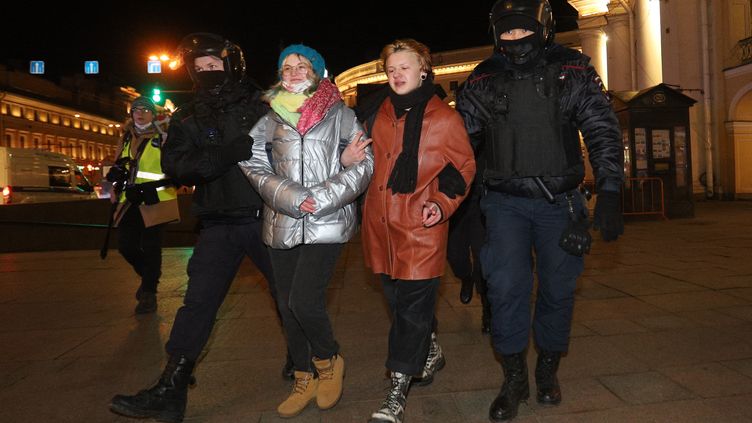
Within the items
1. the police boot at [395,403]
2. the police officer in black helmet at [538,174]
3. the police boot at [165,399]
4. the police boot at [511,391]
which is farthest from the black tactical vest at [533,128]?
the police boot at [165,399]

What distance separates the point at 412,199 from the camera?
307 cm

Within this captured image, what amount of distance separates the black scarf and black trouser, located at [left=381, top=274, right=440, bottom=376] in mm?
499

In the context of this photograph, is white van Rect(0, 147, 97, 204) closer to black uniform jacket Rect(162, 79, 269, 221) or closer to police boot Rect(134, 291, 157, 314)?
police boot Rect(134, 291, 157, 314)

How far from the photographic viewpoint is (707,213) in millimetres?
14477

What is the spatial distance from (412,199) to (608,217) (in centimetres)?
98

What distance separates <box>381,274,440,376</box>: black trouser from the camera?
3.06 m

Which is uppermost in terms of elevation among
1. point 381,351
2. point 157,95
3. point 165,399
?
point 157,95

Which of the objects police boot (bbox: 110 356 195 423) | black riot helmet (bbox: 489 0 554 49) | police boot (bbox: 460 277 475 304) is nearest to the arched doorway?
police boot (bbox: 460 277 475 304)

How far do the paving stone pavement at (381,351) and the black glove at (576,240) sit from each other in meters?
0.82

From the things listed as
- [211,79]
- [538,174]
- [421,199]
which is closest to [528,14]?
[538,174]

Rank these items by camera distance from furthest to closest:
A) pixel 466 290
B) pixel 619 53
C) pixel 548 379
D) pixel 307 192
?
pixel 619 53
pixel 466 290
pixel 548 379
pixel 307 192

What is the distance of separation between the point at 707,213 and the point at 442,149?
1369 centimetres

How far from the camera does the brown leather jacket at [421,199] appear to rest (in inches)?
120

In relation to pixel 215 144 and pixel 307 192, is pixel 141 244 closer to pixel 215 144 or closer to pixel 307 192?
pixel 215 144
